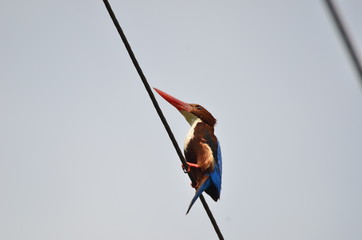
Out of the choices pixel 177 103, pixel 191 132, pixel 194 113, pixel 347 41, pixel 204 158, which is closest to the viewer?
pixel 347 41

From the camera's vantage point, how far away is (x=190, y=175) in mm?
4754

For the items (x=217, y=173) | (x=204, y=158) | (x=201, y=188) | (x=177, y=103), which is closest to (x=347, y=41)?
(x=201, y=188)

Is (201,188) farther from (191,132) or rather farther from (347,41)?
(347,41)

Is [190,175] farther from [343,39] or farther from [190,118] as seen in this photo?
[343,39]

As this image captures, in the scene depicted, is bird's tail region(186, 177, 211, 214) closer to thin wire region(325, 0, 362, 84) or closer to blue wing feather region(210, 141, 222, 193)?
blue wing feather region(210, 141, 222, 193)

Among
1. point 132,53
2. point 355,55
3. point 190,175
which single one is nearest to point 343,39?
point 355,55

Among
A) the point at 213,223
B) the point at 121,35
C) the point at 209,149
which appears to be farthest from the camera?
the point at 209,149

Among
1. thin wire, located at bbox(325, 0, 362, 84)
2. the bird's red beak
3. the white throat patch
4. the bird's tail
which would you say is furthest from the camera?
the bird's red beak

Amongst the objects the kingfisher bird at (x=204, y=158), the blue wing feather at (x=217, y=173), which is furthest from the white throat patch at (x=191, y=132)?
the blue wing feather at (x=217, y=173)

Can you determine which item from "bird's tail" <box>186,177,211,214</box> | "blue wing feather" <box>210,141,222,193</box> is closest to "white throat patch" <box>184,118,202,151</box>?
"blue wing feather" <box>210,141,222,193</box>

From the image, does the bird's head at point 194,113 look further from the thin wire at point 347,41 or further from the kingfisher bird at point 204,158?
the thin wire at point 347,41

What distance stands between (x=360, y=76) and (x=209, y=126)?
4.79m

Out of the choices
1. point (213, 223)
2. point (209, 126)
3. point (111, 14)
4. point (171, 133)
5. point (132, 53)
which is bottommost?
point (213, 223)

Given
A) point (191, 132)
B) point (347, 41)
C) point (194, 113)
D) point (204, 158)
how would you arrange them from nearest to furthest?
1. point (347, 41)
2. point (204, 158)
3. point (191, 132)
4. point (194, 113)
